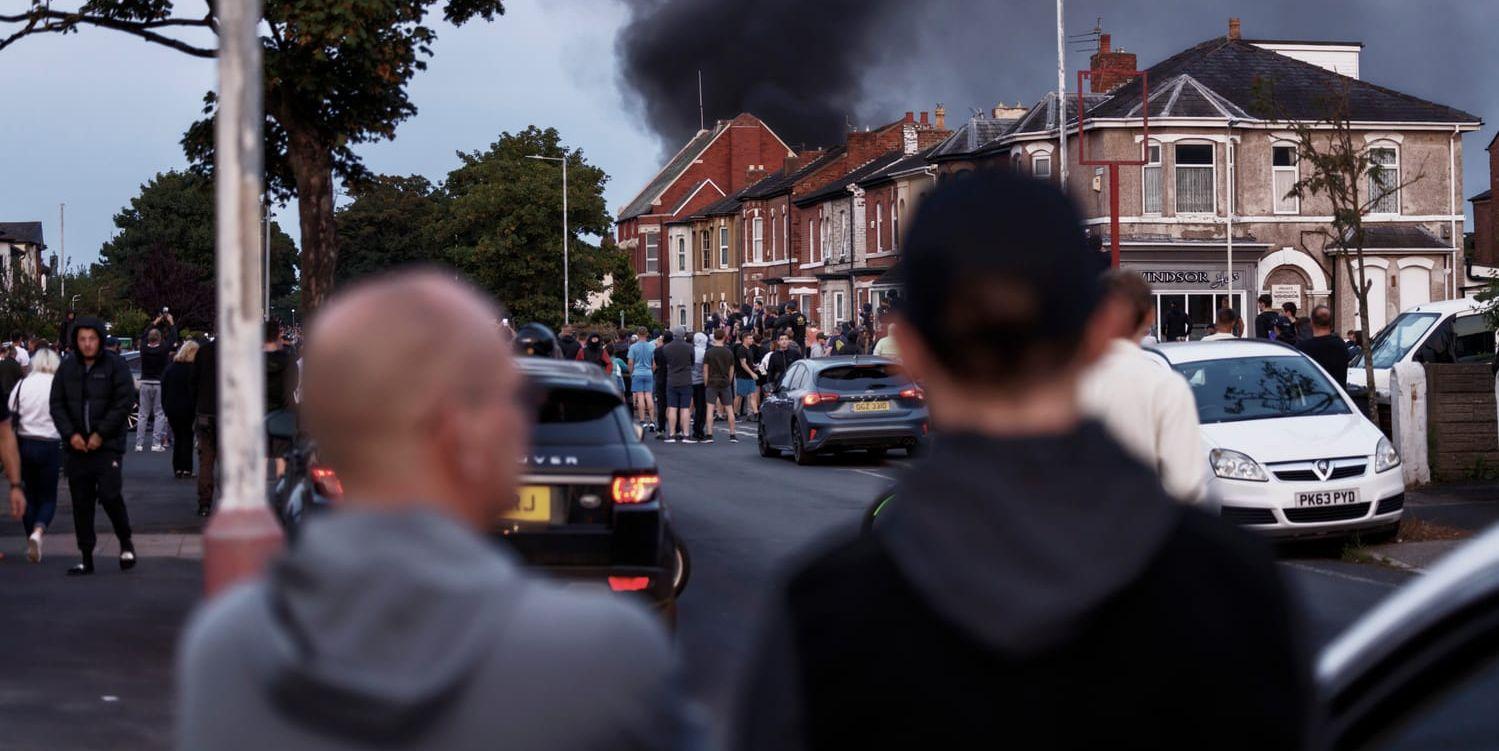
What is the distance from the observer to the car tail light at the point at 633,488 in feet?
30.4

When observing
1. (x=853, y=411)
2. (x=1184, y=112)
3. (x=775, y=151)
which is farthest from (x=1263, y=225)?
(x=775, y=151)

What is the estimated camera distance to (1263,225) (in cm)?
5106

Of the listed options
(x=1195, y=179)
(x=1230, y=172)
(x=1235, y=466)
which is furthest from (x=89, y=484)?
(x=1230, y=172)

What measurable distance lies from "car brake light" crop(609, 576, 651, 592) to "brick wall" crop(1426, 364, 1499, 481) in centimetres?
1226

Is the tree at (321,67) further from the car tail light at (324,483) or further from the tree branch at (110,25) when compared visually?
the car tail light at (324,483)

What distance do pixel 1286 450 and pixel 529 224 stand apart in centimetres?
7262

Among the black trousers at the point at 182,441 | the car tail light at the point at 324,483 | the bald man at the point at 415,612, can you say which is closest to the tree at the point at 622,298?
the black trousers at the point at 182,441

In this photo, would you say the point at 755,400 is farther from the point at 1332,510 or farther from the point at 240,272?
the point at 240,272

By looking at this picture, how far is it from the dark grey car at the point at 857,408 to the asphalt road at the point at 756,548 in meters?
0.39

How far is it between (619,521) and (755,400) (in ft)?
91.1

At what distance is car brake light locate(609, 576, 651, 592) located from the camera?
9.20 meters

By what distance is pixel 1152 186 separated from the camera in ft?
166

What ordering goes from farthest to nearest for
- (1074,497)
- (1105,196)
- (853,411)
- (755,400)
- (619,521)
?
(1105,196)
(755,400)
(853,411)
(619,521)
(1074,497)

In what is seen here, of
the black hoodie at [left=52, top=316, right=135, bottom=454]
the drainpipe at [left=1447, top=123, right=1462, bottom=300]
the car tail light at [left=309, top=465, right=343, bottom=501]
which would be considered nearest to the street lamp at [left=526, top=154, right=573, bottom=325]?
the drainpipe at [left=1447, top=123, right=1462, bottom=300]
